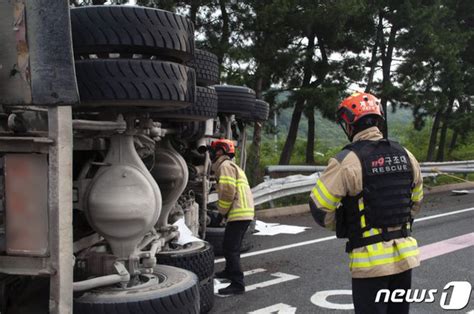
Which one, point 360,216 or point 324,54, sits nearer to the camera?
point 360,216

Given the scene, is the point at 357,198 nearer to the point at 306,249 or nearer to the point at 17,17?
the point at 17,17

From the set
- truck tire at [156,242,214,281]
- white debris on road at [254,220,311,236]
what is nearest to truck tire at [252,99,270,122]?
white debris on road at [254,220,311,236]

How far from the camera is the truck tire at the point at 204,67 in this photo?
4863mm

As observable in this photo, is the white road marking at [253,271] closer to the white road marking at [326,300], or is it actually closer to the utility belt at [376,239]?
the white road marking at [326,300]

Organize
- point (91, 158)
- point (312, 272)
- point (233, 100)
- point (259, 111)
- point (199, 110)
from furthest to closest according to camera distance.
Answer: point (259, 111)
point (233, 100)
point (312, 272)
point (199, 110)
point (91, 158)

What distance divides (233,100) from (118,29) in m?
4.04

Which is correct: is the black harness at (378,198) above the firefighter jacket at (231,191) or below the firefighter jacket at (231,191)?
above

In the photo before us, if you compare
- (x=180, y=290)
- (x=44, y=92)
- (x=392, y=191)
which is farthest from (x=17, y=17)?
(x=392, y=191)

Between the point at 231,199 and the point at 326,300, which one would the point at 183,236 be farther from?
the point at 326,300

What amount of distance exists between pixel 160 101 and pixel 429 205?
10063 mm

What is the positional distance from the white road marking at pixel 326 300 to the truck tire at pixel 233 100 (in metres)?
2.79

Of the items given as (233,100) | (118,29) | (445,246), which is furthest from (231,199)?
(445,246)

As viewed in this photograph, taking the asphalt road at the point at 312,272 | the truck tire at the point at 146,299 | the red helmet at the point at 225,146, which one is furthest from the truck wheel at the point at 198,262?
the red helmet at the point at 225,146

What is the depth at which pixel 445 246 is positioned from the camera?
7340mm
